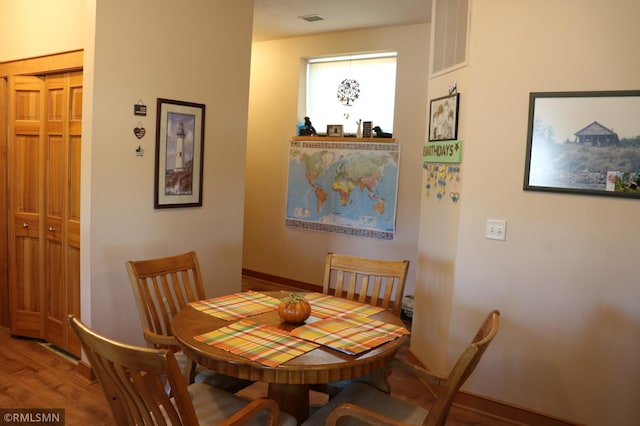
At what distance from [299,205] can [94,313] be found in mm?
2897

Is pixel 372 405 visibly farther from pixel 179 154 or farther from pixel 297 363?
pixel 179 154

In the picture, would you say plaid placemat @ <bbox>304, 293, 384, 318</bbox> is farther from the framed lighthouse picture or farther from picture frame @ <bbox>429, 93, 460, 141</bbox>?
the framed lighthouse picture

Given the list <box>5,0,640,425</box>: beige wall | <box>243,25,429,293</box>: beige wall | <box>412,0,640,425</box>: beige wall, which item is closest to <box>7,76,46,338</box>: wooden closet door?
<box>5,0,640,425</box>: beige wall

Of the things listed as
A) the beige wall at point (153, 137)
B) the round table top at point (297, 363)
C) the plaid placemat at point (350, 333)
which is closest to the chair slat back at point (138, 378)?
the round table top at point (297, 363)

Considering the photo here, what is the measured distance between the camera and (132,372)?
1391mm

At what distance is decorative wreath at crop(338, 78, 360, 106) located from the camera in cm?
514

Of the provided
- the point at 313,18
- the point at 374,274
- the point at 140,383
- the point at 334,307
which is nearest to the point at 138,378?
the point at 140,383

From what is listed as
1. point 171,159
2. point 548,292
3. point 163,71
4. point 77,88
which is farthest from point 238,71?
point 548,292

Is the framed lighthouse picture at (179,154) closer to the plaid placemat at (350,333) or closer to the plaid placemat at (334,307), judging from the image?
the plaid placemat at (334,307)

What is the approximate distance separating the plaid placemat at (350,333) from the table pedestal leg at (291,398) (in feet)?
1.05

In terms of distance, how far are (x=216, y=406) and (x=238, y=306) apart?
0.48 m

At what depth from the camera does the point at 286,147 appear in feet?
18.4

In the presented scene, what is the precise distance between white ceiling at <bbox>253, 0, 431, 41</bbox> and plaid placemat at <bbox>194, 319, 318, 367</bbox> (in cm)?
325

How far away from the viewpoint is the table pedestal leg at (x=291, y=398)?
212cm
